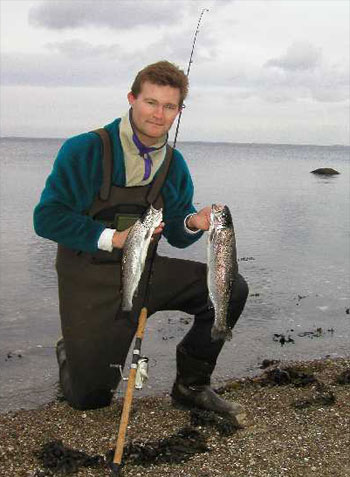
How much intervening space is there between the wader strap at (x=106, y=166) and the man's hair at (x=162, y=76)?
22.1 inches

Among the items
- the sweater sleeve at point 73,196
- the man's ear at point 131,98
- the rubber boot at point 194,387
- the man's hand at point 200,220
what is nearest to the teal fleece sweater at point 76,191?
the sweater sleeve at point 73,196

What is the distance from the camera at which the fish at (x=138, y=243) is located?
4.47m

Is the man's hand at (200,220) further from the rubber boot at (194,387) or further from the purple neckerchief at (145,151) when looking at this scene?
the rubber boot at (194,387)

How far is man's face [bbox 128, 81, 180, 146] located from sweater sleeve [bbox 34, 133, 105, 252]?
1.58 ft

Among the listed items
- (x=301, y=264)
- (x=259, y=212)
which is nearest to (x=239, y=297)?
(x=301, y=264)

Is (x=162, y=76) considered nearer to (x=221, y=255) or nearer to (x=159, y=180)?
(x=159, y=180)

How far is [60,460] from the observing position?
5180mm

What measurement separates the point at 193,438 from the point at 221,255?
208 centimetres

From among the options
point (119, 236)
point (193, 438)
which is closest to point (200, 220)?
point (119, 236)

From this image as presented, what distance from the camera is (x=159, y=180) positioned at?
5934 mm

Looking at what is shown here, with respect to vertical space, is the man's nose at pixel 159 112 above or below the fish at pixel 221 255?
above

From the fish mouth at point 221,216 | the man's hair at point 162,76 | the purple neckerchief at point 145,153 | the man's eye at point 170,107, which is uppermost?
the man's hair at point 162,76

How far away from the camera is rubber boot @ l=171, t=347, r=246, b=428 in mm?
6223

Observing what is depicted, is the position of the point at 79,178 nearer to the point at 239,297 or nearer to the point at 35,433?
the point at 239,297
